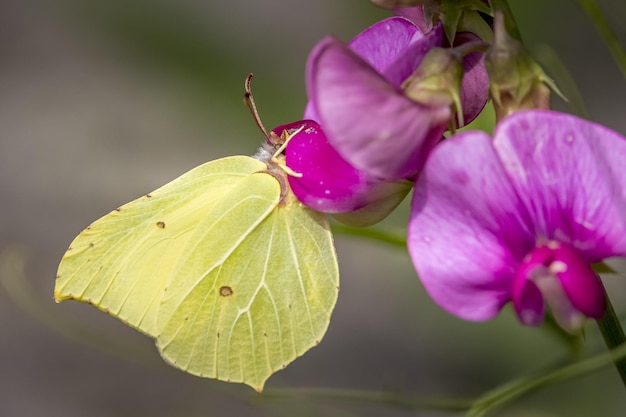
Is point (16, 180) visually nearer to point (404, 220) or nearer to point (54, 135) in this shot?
point (54, 135)

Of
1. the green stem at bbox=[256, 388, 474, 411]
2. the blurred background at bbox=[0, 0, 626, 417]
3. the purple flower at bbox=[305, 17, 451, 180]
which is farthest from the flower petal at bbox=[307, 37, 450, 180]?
the blurred background at bbox=[0, 0, 626, 417]

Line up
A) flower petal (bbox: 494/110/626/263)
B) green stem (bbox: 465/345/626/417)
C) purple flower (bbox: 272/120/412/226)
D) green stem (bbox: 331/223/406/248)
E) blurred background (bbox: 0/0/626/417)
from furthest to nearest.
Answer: blurred background (bbox: 0/0/626/417), green stem (bbox: 331/223/406/248), green stem (bbox: 465/345/626/417), purple flower (bbox: 272/120/412/226), flower petal (bbox: 494/110/626/263)

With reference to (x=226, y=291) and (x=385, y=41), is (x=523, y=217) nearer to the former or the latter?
(x=385, y=41)

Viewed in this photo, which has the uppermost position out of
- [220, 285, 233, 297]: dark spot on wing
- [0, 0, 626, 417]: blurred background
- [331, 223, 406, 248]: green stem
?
[220, 285, 233, 297]: dark spot on wing

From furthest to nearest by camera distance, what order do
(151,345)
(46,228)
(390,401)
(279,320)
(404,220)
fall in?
(46,228)
(151,345)
(404,220)
(390,401)
(279,320)

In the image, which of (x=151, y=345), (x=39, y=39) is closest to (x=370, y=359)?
(x=151, y=345)

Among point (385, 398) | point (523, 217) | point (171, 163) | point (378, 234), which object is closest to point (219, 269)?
point (378, 234)

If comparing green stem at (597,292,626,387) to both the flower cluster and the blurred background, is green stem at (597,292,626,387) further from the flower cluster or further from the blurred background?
the blurred background
